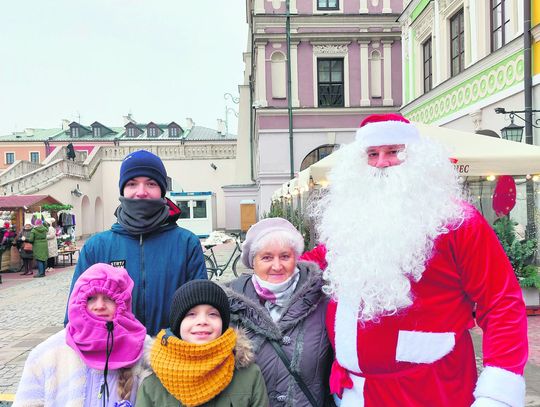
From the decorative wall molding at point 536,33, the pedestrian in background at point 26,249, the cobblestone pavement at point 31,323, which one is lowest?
the cobblestone pavement at point 31,323

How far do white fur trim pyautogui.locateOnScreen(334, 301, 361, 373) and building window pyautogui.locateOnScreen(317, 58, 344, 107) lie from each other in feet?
61.5

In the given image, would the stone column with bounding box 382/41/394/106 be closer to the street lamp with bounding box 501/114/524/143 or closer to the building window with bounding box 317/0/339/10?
the building window with bounding box 317/0/339/10

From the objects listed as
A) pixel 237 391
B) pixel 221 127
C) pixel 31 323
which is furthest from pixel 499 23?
pixel 221 127

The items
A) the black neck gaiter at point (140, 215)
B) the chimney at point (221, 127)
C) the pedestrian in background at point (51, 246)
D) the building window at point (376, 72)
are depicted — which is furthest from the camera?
the chimney at point (221, 127)

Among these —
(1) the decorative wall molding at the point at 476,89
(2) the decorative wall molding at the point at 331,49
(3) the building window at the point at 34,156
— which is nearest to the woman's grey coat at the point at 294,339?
(1) the decorative wall molding at the point at 476,89

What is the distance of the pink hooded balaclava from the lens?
72.4 inches

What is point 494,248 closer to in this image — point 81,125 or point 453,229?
point 453,229

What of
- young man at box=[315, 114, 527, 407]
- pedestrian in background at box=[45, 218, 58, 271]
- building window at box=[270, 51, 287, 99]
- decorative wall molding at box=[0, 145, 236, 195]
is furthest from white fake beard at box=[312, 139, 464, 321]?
decorative wall molding at box=[0, 145, 236, 195]

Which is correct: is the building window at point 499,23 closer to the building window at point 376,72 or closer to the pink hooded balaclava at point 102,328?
the building window at point 376,72

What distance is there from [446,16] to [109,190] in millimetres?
27291

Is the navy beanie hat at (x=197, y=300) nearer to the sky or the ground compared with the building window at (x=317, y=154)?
nearer to the ground

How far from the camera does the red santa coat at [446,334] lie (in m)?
1.59

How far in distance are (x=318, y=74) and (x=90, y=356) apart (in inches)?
757

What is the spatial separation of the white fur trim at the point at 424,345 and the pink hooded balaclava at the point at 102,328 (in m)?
1.12
